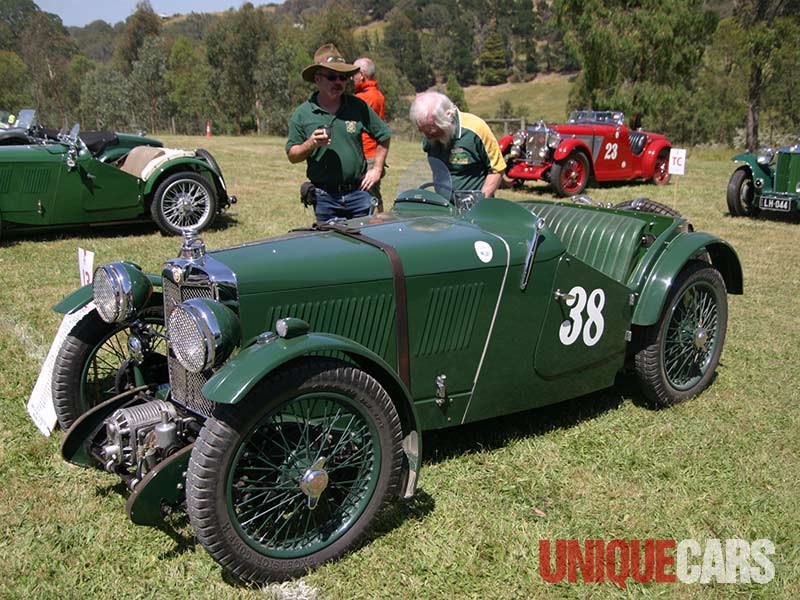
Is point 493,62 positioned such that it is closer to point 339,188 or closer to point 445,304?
point 339,188

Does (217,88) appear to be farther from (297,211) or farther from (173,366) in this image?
(173,366)

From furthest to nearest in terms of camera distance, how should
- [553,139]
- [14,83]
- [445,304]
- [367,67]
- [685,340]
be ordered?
[14,83] → [553,139] → [367,67] → [685,340] → [445,304]

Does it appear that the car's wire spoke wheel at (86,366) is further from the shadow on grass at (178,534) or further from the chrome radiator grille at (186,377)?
the shadow on grass at (178,534)

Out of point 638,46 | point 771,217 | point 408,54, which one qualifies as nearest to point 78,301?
point 771,217

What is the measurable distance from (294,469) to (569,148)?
10.9 metres

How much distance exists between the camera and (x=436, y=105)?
421 cm

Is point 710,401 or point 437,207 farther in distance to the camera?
point 710,401

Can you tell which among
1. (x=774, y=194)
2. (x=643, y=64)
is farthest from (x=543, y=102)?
(x=774, y=194)

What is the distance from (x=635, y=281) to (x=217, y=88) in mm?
44591

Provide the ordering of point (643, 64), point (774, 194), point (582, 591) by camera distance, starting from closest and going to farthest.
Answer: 1. point (582, 591)
2. point (774, 194)
3. point (643, 64)

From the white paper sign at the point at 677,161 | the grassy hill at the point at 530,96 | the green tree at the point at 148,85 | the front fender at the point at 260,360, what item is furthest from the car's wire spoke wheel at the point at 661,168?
the grassy hill at the point at 530,96

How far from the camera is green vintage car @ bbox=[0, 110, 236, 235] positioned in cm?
776

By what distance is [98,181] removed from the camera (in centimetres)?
803

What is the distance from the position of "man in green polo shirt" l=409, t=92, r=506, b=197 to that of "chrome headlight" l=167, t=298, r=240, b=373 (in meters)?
2.22
